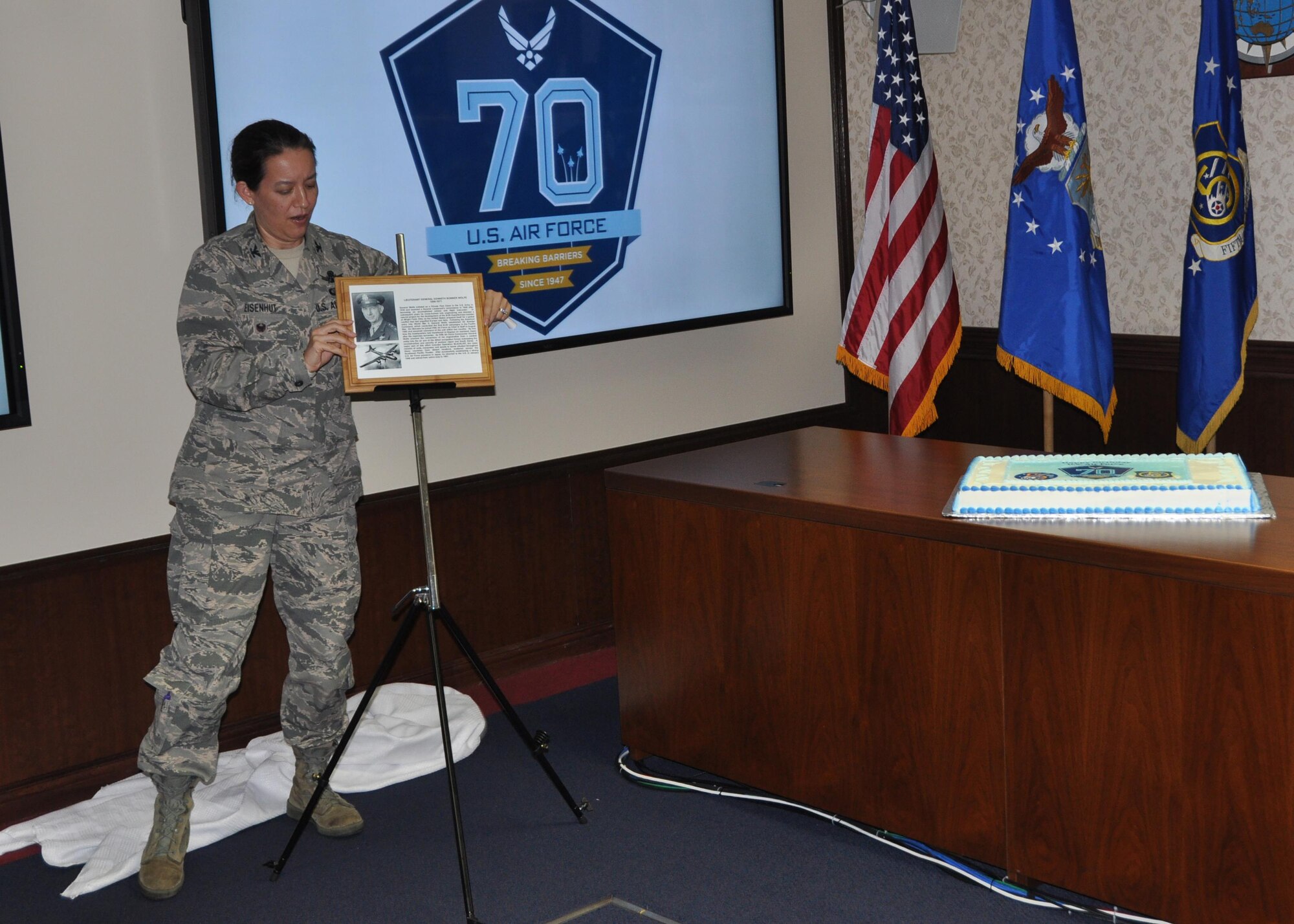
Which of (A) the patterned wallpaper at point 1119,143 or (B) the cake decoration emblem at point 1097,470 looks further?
(A) the patterned wallpaper at point 1119,143

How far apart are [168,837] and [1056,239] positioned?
270 cm

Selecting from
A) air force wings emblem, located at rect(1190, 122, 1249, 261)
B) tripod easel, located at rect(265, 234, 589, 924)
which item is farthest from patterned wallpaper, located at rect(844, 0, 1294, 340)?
tripod easel, located at rect(265, 234, 589, 924)

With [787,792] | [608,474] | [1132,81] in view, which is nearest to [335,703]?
[608,474]

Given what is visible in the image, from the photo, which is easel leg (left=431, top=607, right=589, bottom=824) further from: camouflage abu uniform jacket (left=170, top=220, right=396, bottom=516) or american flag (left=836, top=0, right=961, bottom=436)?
american flag (left=836, top=0, right=961, bottom=436)

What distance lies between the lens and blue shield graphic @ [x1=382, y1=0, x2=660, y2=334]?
3.38m

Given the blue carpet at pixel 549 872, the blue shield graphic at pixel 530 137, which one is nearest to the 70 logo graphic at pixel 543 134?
the blue shield graphic at pixel 530 137

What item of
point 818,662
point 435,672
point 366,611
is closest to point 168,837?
point 435,672

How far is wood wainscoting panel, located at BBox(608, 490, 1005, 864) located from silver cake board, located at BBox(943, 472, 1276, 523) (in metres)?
0.08

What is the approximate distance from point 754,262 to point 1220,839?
2430 millimetres

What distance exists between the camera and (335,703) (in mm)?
2904

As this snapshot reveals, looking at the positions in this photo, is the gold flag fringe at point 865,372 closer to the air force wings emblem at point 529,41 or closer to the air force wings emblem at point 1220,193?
the air force wings emblem at point 1220,193

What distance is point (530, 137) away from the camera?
11.7 feet

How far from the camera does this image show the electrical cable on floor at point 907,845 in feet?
7.76

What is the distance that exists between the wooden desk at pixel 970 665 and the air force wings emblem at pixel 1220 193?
1.00 m
